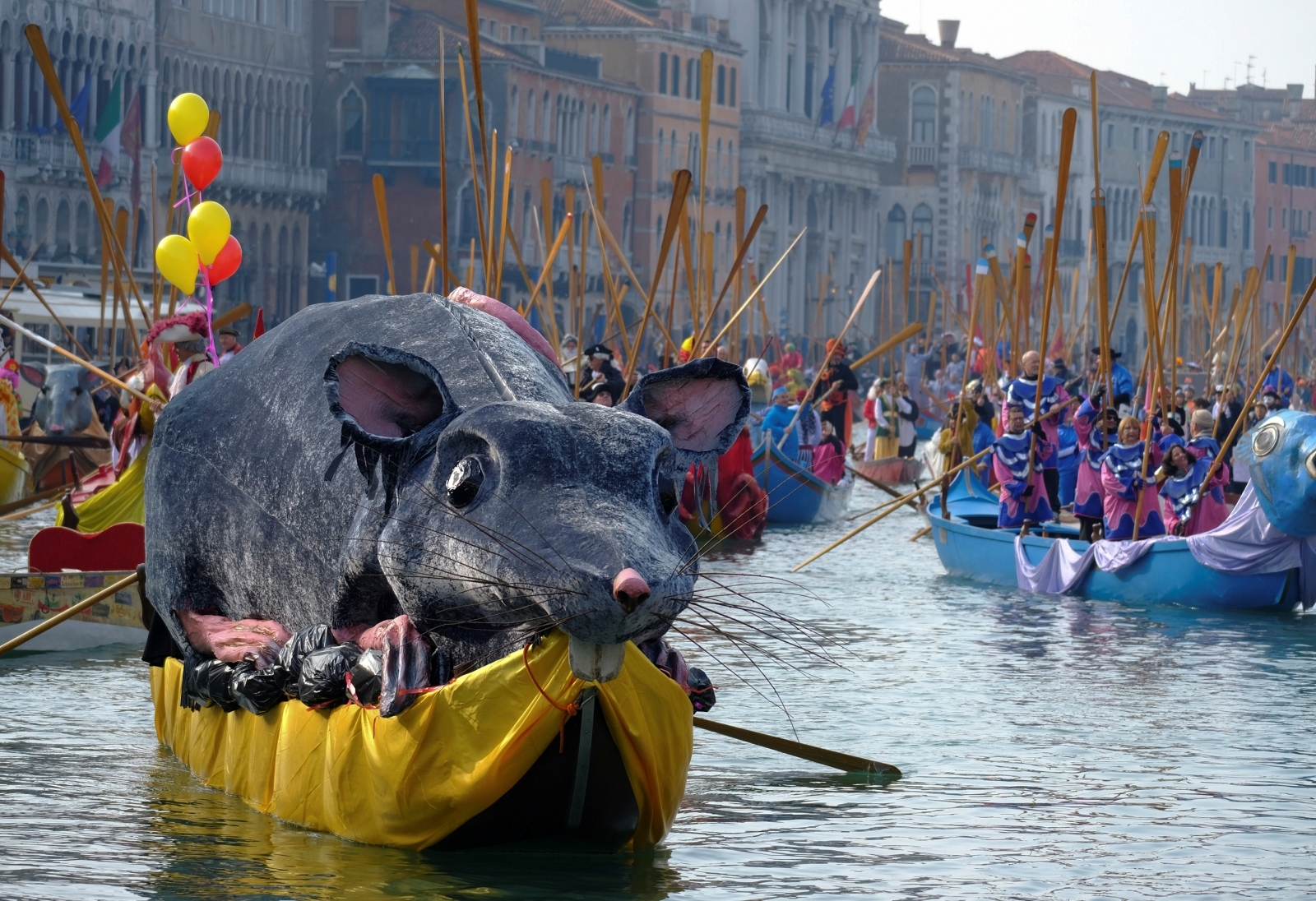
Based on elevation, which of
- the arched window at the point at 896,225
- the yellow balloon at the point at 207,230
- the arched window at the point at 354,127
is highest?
the arched window at the point at 354,127

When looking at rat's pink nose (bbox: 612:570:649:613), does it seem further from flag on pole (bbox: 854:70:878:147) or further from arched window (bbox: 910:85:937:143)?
arched window (bbox: 910:85:937:143)

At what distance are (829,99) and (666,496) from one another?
85.3 metres

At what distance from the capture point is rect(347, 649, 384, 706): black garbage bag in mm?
8414

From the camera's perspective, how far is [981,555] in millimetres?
20250

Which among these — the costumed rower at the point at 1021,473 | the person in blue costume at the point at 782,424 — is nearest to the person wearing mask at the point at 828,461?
the person in blue costume at the point at 782,424

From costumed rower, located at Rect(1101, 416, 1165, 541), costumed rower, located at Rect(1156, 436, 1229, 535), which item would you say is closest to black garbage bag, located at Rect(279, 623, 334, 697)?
costumed rower, located at Rect(1101, 416, 1165, 541)

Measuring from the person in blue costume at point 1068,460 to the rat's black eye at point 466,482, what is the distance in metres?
12.9

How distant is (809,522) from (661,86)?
187ft

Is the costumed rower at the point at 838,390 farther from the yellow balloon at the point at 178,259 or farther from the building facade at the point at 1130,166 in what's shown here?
the building facade at the point at 1130,166

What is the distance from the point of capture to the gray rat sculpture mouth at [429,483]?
24.9 ft

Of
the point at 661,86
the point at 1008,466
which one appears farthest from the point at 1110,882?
the point at 661,86

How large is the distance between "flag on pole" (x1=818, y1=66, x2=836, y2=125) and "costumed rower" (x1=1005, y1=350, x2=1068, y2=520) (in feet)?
224

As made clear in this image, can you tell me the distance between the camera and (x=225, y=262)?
1478 centimetres

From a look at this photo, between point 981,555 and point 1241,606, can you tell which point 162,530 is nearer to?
point 1241,606
